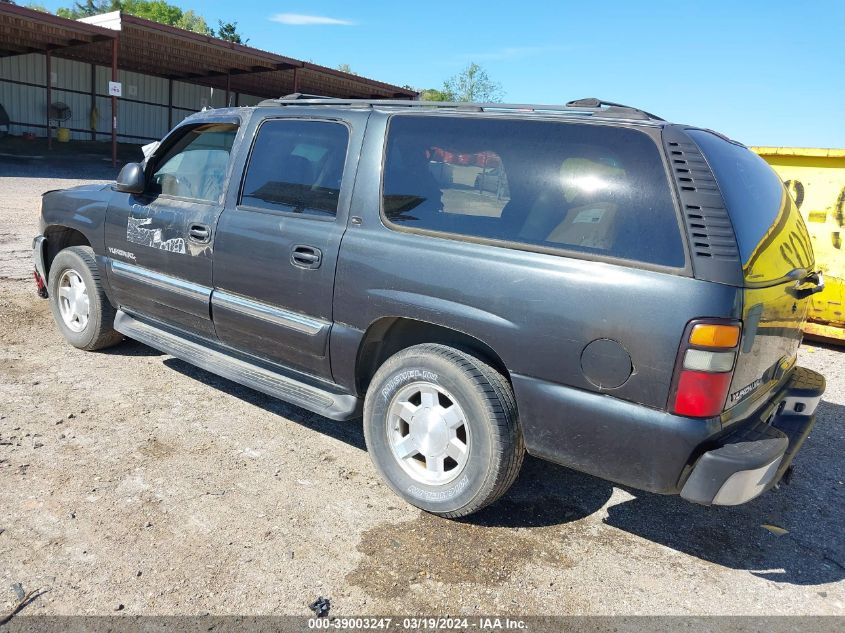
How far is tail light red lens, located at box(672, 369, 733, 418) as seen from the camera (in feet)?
7.70

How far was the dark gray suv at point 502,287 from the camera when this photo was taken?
7.91ft

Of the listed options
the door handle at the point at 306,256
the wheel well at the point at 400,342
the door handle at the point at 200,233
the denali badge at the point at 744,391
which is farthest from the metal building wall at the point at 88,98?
the denali badge at the point at 744,391

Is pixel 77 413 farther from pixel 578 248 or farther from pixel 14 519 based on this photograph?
pixel 578 248

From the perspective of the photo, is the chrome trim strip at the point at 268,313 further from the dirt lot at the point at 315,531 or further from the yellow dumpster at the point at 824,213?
the yellow dumpster at the point at 824,213

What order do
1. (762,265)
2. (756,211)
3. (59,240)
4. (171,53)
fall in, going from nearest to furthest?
(762,265), (756,211), (59,240), (171,53)

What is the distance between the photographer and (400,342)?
130 inches

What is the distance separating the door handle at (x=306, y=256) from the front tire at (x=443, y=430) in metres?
0.64

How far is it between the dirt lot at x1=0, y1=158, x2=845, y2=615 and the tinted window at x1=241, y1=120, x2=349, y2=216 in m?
1.36

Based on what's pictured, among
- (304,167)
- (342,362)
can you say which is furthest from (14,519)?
(304,167)

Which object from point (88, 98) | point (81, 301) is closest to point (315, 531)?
point (81, 301)

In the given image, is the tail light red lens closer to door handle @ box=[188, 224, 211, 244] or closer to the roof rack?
the roof rack

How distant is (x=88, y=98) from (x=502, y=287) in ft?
102

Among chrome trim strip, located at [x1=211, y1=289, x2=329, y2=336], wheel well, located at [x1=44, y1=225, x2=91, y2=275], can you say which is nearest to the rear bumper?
chrome trim strip, located at [x1=211, y1=289, x2=329, y2=336]

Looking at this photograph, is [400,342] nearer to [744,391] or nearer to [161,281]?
[744,391]
